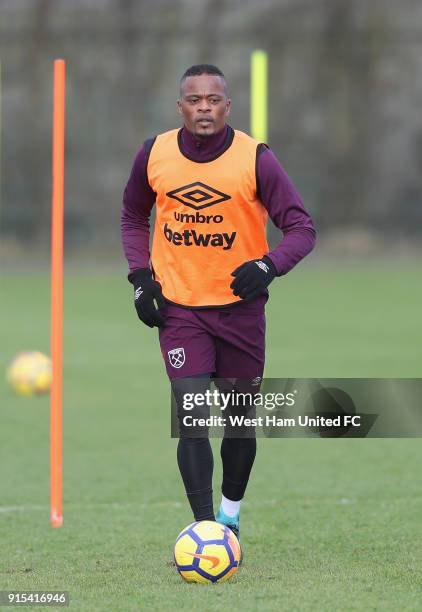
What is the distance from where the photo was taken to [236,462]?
229 inches

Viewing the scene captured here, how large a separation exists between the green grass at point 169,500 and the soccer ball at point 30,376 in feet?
0.50

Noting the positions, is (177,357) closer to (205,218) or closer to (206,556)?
(205,218)

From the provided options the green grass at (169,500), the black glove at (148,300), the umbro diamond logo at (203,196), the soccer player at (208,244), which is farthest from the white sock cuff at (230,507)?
the umbro diamond logo at (203,196)

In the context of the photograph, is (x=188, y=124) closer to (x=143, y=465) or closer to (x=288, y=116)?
(x=143, y=465)

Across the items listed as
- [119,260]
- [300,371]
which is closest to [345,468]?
[300,371]

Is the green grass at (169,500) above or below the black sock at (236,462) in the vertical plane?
below

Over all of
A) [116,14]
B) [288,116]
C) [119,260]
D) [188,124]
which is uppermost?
[188,124]

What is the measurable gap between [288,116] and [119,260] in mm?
6166

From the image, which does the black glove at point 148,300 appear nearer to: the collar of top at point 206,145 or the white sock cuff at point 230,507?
the collar of top at point 206,145

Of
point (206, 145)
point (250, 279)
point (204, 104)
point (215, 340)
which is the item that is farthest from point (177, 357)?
point (204, 104)

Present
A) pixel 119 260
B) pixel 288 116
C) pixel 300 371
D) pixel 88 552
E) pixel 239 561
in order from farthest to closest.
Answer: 1. pixel 288 116
2. pixel 119 260
3. pixel 300 371
4. pixel 88 552
5. pixel 239 561

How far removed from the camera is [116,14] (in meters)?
32.2

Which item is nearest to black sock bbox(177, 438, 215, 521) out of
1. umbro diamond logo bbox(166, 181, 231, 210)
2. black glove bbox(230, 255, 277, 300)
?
black glove bbox(230, 255, 277, 300)

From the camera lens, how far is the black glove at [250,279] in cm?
530
